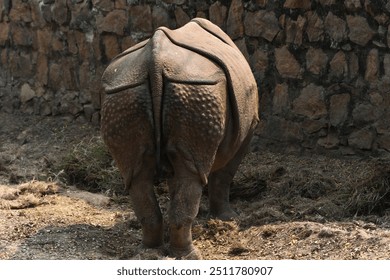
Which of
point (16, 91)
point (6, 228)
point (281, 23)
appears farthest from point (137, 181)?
point (16, 91)

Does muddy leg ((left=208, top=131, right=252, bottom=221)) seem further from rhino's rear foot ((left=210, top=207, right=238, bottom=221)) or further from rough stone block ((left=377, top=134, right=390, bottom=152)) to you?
rough stone block ((left=377, top=134, right=390, bottom=152))

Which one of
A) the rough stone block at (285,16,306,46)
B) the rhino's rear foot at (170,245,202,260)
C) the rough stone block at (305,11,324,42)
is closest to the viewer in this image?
the rhino's rear foot at (170,245,202,260)

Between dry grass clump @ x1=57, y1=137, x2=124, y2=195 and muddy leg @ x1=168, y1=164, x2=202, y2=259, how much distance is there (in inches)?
94.7

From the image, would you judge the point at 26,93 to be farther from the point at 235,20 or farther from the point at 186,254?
the point at 186,254

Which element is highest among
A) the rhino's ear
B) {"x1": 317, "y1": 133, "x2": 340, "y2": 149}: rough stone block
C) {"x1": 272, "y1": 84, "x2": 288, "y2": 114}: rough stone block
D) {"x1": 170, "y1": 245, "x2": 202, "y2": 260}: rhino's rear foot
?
the rhino's ear

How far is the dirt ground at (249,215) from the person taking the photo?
23.9 ft

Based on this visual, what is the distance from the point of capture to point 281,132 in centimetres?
1022

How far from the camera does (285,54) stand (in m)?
10.1

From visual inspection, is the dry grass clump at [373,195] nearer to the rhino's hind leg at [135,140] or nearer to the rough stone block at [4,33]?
the rhino's hind leg at [135,140]

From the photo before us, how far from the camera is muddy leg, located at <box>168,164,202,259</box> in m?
6.86

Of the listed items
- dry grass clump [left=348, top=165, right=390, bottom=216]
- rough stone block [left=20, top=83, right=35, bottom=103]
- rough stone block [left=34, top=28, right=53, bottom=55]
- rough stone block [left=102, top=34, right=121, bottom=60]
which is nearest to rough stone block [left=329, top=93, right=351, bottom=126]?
dry grass clump [left=348, top=165, right=390, bottom=216]

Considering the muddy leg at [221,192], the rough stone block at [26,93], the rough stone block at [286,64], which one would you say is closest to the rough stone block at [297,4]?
the rough stone block at [286,64]

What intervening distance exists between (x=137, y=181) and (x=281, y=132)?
3.54 metres

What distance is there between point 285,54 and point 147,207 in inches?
140
